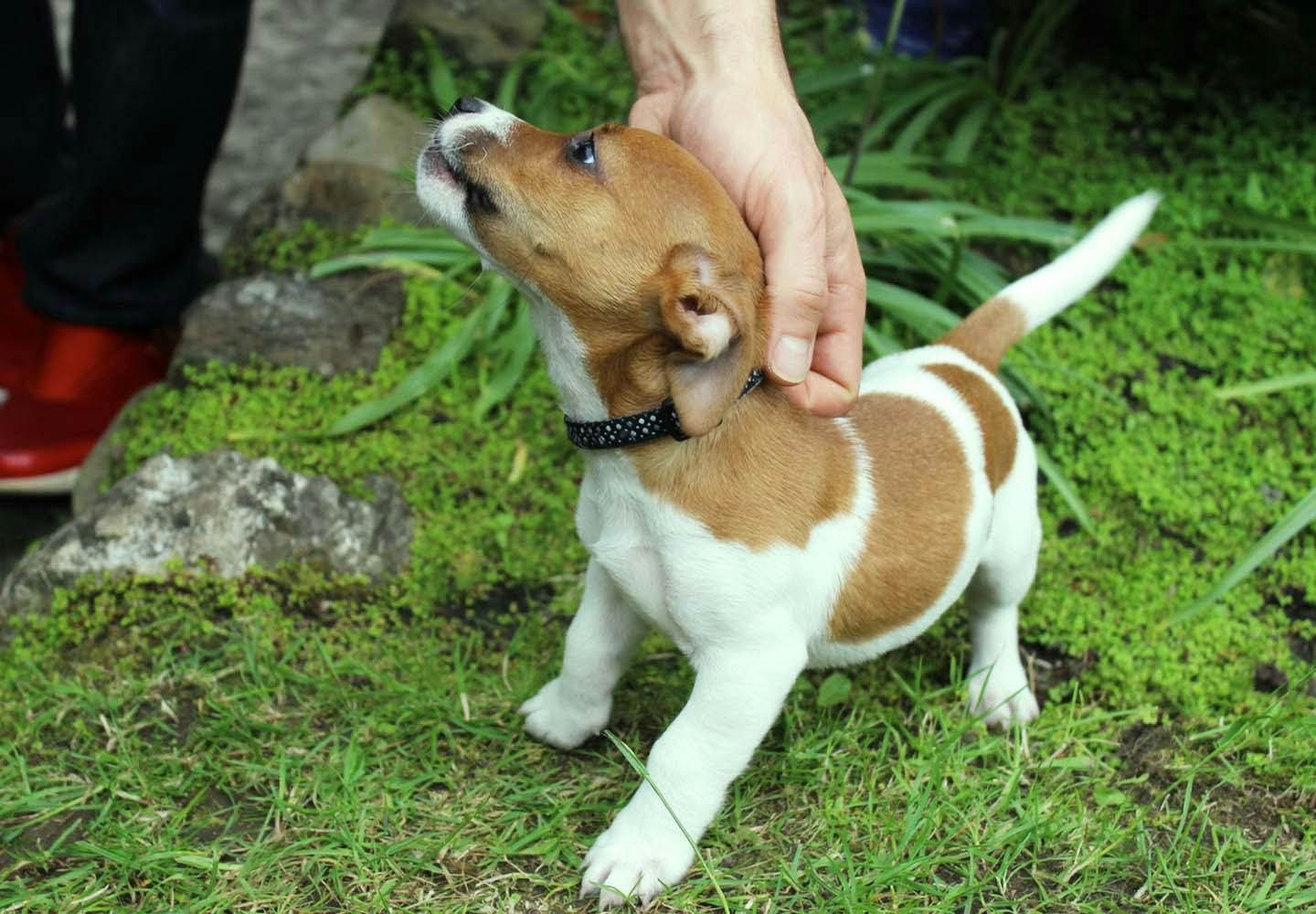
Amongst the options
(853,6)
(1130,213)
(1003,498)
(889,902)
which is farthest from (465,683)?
(853,6)

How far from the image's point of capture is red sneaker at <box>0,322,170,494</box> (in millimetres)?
4375

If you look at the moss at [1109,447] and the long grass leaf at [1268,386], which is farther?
the long grass leaf at [1268,386]

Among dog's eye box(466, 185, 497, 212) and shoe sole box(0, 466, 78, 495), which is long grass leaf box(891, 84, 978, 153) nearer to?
dog's eye box(466, 185, 497, 212)

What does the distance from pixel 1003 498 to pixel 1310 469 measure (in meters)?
1.35

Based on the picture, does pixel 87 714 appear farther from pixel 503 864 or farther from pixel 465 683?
pixel 503 864

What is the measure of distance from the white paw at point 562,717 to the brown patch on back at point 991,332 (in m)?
1.17

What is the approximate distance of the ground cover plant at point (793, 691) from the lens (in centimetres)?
268

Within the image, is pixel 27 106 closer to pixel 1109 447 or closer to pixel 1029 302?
pixel 1029 302

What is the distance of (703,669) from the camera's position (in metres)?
2.55

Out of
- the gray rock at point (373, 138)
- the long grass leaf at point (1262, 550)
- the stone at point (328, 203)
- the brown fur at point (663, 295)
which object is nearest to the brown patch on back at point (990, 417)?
the brown fur at point (663, 295)

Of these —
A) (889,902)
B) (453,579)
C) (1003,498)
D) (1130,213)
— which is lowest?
(453,579)

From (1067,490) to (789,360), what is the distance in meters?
1.56

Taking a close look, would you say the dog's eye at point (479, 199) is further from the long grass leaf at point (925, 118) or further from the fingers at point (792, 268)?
the long grass leaf at point (925, 118)

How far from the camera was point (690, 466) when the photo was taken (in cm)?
246
